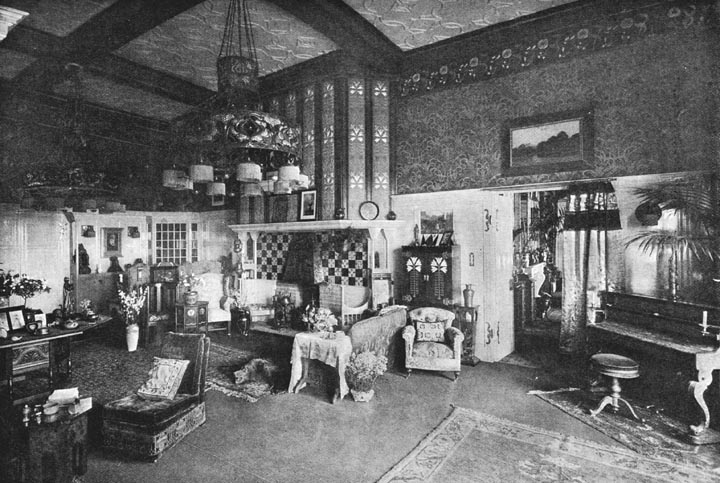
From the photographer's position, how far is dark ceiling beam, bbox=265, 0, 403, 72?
5387 millimetres

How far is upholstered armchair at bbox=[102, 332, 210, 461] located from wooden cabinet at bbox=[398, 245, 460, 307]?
11.8ft

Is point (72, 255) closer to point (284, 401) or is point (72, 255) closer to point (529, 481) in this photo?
point (284, 401)

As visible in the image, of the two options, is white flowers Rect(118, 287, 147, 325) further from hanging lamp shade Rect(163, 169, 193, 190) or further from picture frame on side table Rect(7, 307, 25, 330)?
hanging lamp shade Rect(163, 169, 193, 190)

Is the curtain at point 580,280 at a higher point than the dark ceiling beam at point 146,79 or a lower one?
lower

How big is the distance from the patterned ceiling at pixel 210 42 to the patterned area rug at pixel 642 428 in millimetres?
6083

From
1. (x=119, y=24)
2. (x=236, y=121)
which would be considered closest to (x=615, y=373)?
(x=236, y=121)

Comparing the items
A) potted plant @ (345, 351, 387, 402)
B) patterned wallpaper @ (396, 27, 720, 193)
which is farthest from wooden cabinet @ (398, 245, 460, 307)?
potted plant @ (345, 351, 387, 402)

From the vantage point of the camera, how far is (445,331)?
607 centimetres

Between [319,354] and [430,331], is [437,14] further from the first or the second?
[319,354]

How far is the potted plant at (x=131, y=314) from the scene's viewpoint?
7082 mm

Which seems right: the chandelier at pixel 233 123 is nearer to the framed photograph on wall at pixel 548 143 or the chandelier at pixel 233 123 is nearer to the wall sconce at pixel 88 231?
the framed photograph on wall at pixel 548 143

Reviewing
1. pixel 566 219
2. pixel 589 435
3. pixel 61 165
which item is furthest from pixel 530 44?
pixel 61 165

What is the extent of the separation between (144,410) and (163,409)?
0.51 ft

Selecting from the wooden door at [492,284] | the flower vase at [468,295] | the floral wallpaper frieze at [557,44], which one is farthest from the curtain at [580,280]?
the floral wallpaper frieze at [557,44]
